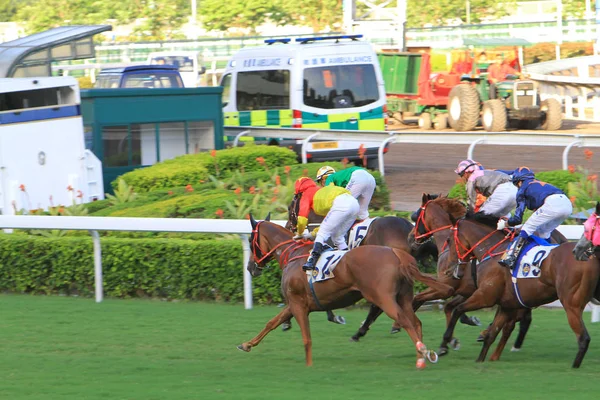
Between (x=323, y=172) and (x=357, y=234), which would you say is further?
(x=323, y=172)

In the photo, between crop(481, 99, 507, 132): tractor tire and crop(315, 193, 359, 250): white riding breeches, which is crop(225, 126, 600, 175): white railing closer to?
crop(315, 193, 359, 250): white riding breeches

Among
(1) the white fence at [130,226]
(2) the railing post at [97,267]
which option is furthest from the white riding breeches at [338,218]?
(2) the railing post at [97,267]

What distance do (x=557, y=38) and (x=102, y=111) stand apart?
3002 centimetres

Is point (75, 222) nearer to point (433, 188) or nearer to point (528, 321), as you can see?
point (528, 321)

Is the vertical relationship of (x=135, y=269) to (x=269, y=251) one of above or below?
below

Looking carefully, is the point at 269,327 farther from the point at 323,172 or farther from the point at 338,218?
the point at 323,172

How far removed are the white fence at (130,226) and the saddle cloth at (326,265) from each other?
2315 millimetres

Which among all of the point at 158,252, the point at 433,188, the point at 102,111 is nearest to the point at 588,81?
the point at 433,188

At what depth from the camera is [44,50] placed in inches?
598

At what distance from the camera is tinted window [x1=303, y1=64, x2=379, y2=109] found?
1723 centimetres

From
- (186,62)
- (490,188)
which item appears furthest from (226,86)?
(186,62)

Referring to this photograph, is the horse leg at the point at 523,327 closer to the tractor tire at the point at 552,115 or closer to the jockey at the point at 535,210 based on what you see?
the jockey at the point at 535,210

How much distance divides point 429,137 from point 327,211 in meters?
6.65

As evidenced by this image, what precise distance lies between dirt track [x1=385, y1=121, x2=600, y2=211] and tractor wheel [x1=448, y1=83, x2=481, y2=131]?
0.84m
